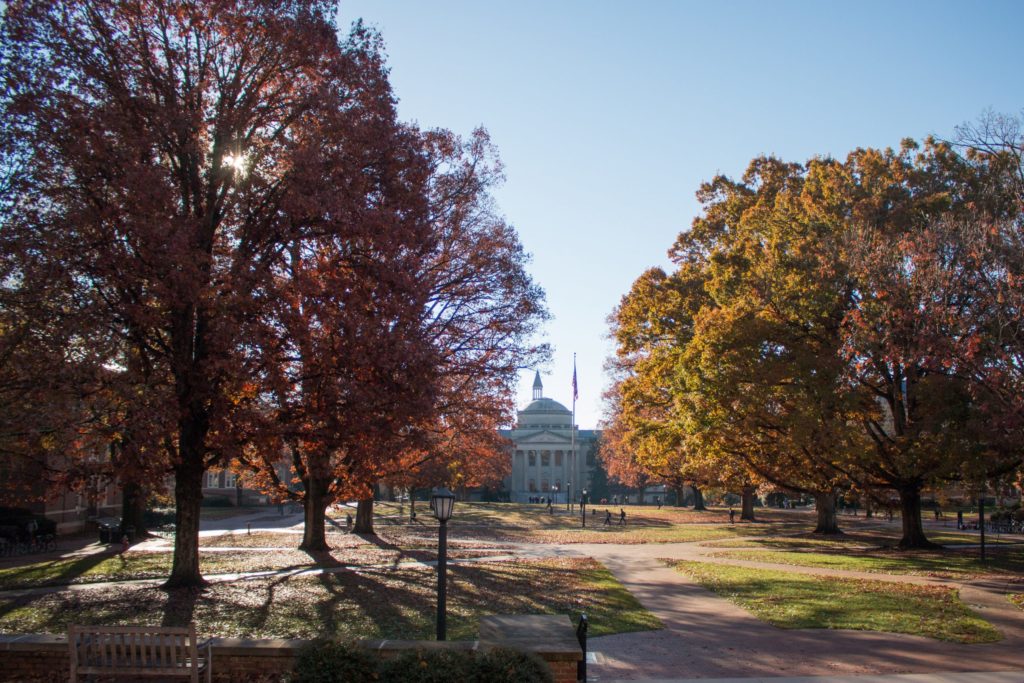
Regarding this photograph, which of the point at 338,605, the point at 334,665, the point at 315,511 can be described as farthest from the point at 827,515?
the point at 334,665

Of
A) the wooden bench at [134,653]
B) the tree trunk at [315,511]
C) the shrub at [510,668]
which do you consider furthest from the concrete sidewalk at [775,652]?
the tree trunk at [315,511]

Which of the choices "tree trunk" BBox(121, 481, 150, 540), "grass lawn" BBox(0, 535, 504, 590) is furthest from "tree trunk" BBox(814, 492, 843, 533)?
"tree trunk" BBox(121, 481, 150, 540)

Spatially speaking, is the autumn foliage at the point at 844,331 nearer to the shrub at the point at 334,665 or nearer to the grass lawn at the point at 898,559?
the grass lawn at the point at 898,559

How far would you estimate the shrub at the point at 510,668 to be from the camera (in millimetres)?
7367

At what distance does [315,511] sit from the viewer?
27.3 meters

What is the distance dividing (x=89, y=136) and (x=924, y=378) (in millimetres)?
23632

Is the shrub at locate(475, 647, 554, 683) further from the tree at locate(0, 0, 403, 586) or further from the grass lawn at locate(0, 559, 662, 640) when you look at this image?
the tree at locate(0, 0, 403, 586)

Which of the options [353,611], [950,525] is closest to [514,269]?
[353,611]

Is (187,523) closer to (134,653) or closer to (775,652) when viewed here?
(134,653)

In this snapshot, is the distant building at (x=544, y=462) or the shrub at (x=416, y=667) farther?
the distant building at (x=544, y=462)

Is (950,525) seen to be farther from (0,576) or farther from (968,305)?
(0,576)

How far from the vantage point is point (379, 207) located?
15.7 metres

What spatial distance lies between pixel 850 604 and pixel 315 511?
1764cm

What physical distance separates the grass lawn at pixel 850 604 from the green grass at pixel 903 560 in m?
3.71
